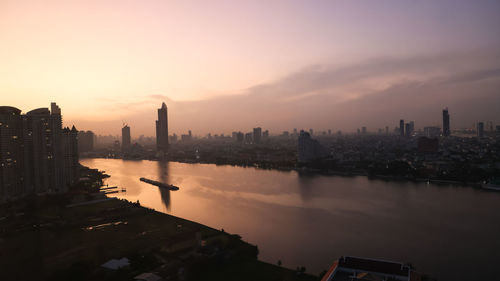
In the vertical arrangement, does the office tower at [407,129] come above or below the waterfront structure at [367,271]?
above

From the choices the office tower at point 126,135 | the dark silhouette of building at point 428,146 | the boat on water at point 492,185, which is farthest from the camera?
the office tower at point 126,135

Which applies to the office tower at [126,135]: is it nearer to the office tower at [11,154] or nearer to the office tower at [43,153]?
the office tower at [43,153]

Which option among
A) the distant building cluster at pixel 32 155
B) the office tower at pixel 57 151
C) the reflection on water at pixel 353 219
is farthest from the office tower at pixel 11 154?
the reflection on water at pixel 353 219

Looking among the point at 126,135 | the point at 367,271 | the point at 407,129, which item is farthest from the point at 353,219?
the point at 407,129

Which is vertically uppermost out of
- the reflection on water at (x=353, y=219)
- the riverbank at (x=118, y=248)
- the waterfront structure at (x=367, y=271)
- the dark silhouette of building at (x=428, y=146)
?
the dark silhouette of building at (x=428, y=146)

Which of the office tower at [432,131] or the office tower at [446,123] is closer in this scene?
the office tower at [446,123]

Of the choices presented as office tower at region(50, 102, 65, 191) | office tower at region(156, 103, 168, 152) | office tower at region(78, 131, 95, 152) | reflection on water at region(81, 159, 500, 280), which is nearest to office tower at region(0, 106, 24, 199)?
office tower at region(50, 102, 65, 191)

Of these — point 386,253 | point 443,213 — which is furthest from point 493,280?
point 443,213

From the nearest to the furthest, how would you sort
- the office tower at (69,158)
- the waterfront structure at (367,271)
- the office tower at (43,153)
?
1. the waterfront structure at (367,271)
2. the office tower at (43,153)
3. the office tower at (69,158)
